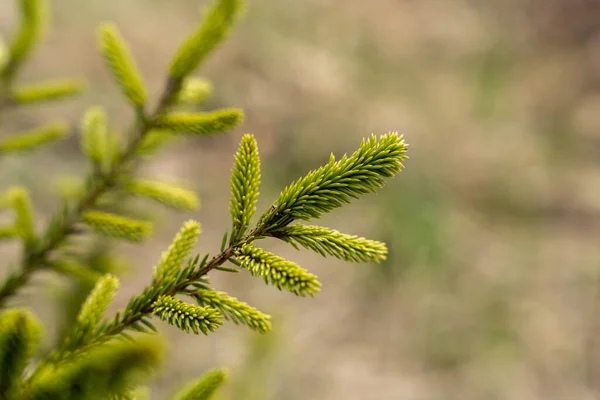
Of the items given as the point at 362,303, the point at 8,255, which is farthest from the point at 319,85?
the point at 8,255

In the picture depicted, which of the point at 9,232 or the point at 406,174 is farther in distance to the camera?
the point at 406,174

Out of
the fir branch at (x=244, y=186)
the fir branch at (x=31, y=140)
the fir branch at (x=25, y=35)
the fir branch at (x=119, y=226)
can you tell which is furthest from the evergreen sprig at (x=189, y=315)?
the fir branch at (x=25, y=35)

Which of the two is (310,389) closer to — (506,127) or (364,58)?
(506,127)

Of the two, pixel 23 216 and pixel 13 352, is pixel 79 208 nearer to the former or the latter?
pixel 23 216

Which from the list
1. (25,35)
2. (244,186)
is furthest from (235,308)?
(25,35)

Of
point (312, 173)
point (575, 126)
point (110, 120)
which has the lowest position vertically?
point (312, 173)

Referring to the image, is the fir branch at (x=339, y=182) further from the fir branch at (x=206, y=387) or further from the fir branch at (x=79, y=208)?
the fir branch at (x=79, y=208)
